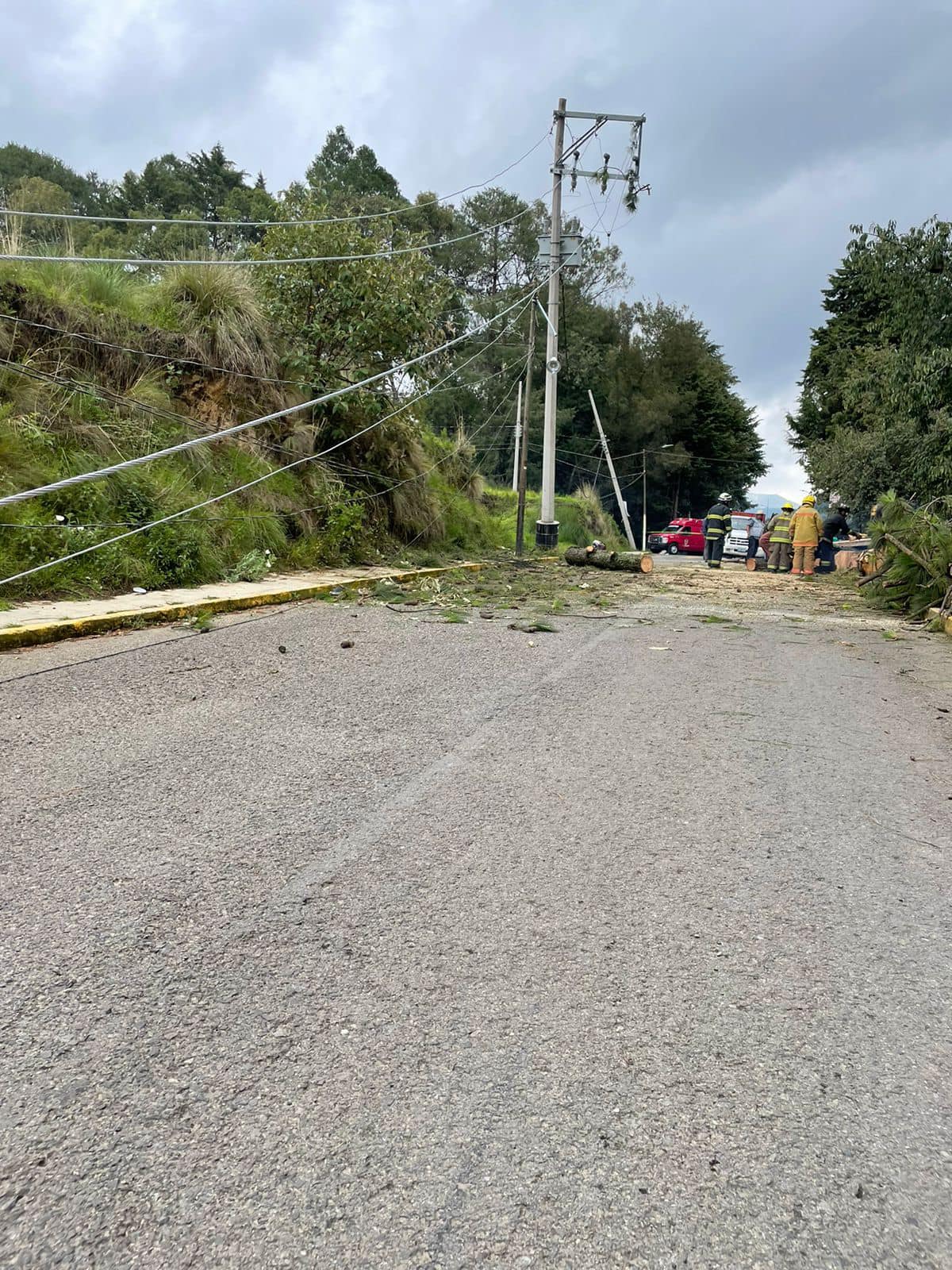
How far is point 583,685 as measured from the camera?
6.39 m

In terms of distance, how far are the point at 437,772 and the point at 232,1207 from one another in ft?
8.55

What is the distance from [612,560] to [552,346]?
625 cm

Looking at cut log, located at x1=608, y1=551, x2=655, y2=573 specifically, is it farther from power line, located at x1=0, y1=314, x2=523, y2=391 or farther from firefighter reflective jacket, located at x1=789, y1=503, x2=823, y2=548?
power line, located at x1=0, y1=314, x2=523, y2=391

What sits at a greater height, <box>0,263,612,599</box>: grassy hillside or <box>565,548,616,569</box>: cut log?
<box>0,263,612,599</box>: grassy hillside

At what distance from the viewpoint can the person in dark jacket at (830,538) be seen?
2056 cm

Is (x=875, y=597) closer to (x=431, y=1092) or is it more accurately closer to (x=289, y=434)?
(x=289, y=434)

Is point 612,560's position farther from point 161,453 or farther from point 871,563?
point 161,453

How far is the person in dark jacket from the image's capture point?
20562 millimetres

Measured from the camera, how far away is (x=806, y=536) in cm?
1953

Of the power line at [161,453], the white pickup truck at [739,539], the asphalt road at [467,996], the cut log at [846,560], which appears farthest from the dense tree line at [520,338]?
the asphalt road at [467,996]

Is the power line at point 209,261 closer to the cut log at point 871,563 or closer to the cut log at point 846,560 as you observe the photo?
the cut log at point 871,563

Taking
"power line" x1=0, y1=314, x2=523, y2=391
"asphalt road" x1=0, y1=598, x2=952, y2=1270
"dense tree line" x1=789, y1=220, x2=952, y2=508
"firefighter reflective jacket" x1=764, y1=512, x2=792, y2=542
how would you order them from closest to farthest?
"asphalt road" x1=0, y1=598, x2=952, y2=1270, "power line" x1=0, y1=314, x2=523, y2=391, "dense tree line" x1=789, y1=220, x2=952, y2=508, "firefighter reflective jacket" x1=764, y1=512, x2=792, y2=542

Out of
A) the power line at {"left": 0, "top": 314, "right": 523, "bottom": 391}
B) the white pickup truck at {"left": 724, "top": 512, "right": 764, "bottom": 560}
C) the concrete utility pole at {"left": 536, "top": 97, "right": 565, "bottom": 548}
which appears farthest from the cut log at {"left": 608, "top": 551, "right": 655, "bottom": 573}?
the white pickup truck at {"left": 724, "top": 512, "right": 764, "bottom": 560}

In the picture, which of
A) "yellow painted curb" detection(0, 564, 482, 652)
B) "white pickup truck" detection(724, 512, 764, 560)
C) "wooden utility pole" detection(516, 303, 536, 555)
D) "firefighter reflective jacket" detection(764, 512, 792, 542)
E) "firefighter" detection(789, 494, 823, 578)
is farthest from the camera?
"white pickup truck" detection(724, 512, 764, 560)
